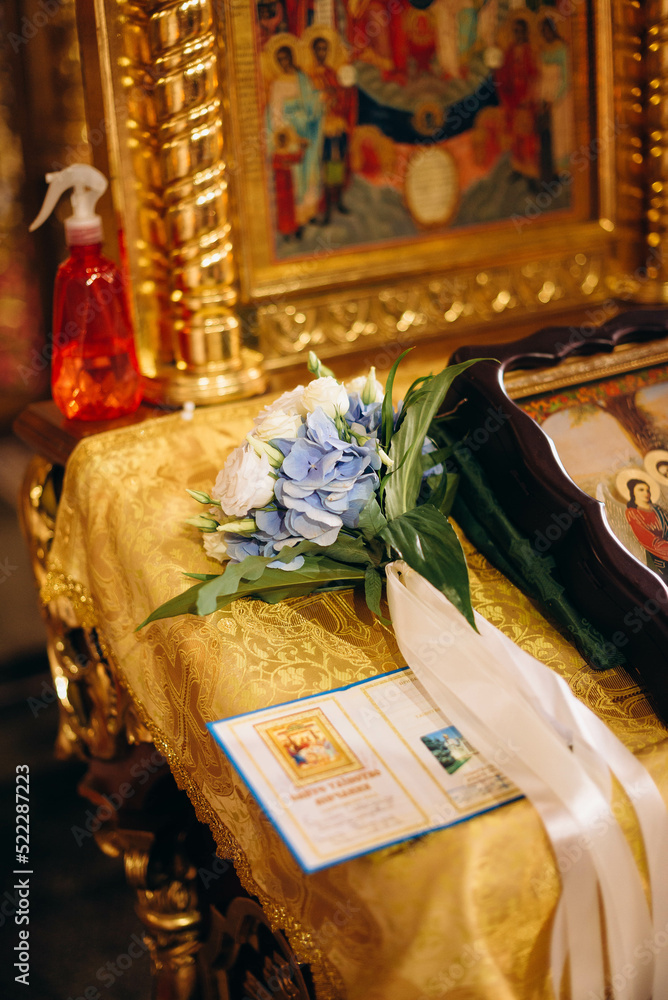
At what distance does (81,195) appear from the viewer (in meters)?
1.46

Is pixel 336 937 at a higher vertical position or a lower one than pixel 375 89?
lower

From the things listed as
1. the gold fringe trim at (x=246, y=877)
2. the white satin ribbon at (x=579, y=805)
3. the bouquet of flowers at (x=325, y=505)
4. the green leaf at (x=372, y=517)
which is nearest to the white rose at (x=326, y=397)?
the bouquet of flowers at (x=325, y=505)

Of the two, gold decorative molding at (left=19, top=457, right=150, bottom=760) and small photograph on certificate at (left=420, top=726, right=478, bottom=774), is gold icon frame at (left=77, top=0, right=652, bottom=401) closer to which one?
gold decorative molding at (left=19, top=457, right=150, bottom=760)

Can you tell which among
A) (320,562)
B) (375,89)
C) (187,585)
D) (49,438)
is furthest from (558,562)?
(375,89)

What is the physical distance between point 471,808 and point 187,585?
0.50 m

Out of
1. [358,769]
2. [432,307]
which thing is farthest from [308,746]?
[432,307]

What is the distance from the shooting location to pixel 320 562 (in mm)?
1100

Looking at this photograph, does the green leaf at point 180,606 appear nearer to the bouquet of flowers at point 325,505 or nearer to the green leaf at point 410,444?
the bouquet of flowers at point 325,505

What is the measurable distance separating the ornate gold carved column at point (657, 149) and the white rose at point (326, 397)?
48.0 inches

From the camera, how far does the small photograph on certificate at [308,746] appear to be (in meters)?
0.87

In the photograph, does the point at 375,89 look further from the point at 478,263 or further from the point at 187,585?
the point at 187,585

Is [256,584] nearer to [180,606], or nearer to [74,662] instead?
[180,606]

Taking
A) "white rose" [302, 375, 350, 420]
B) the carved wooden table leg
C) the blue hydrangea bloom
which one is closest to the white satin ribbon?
the blue hydrangea bloom

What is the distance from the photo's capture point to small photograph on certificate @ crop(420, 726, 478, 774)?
2.89ft
